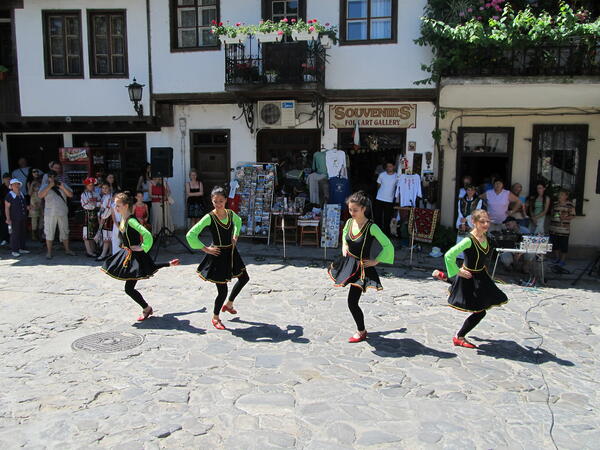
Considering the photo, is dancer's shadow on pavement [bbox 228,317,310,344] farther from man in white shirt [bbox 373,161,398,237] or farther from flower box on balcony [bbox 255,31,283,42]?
flower box on balcony [bbox 255,31,283,42]

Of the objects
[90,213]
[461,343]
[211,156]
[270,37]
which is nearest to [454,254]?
[461,343]

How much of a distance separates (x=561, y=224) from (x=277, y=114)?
22.5 feet

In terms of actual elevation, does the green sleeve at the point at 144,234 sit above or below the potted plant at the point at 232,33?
below

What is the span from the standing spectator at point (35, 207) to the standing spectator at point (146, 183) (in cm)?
239

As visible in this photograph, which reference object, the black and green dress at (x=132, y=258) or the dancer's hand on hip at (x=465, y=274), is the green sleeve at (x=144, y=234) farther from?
the dancer's hand on hip at (x=465, y=274)

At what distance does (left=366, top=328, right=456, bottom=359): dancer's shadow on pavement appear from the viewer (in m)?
A: 5.70

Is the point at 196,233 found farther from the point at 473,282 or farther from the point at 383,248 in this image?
the point at 473,282

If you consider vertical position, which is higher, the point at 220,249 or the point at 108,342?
the point at 220,249

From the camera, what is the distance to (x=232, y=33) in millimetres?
11172

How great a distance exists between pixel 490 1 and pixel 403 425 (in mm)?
9799

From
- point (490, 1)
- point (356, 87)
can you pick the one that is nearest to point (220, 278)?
point (356, 87)

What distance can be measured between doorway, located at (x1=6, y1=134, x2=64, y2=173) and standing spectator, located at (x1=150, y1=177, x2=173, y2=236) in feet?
12.0

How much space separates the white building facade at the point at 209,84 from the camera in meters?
11.5

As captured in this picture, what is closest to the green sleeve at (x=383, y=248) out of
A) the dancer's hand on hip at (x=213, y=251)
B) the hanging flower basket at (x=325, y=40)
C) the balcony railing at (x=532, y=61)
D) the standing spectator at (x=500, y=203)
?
the dancer's hand on hip at (x=213, y=251)
